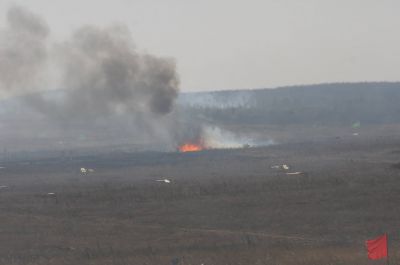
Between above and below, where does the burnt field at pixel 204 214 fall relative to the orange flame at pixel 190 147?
below

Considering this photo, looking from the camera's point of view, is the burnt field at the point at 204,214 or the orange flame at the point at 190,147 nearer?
the burnt field at the point at 204,214

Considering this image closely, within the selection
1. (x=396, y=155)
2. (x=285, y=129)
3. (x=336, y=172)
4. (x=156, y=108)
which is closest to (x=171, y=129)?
(x=156, y=108)

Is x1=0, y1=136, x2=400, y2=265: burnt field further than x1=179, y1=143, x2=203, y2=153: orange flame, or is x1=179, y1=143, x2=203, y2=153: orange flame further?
x1=179, y1=143, x2=203, y2=153: orange flame

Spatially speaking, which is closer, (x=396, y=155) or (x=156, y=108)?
(x=396, y=155)

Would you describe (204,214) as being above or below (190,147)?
below

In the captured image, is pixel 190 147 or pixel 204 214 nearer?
pixel 204 214

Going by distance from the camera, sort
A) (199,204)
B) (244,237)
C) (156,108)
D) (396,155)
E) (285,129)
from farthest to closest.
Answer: (285,129) < (156,108) < (396,155) < (199,204) < (244,237)

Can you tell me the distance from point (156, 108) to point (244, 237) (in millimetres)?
85564

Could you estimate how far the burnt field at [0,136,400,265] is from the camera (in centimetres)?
3547

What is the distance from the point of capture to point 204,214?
49406mm

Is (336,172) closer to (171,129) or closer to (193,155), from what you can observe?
(193,155)

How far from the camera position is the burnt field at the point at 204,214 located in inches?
1396

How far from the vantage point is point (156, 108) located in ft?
406

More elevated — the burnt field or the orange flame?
the orange flame
